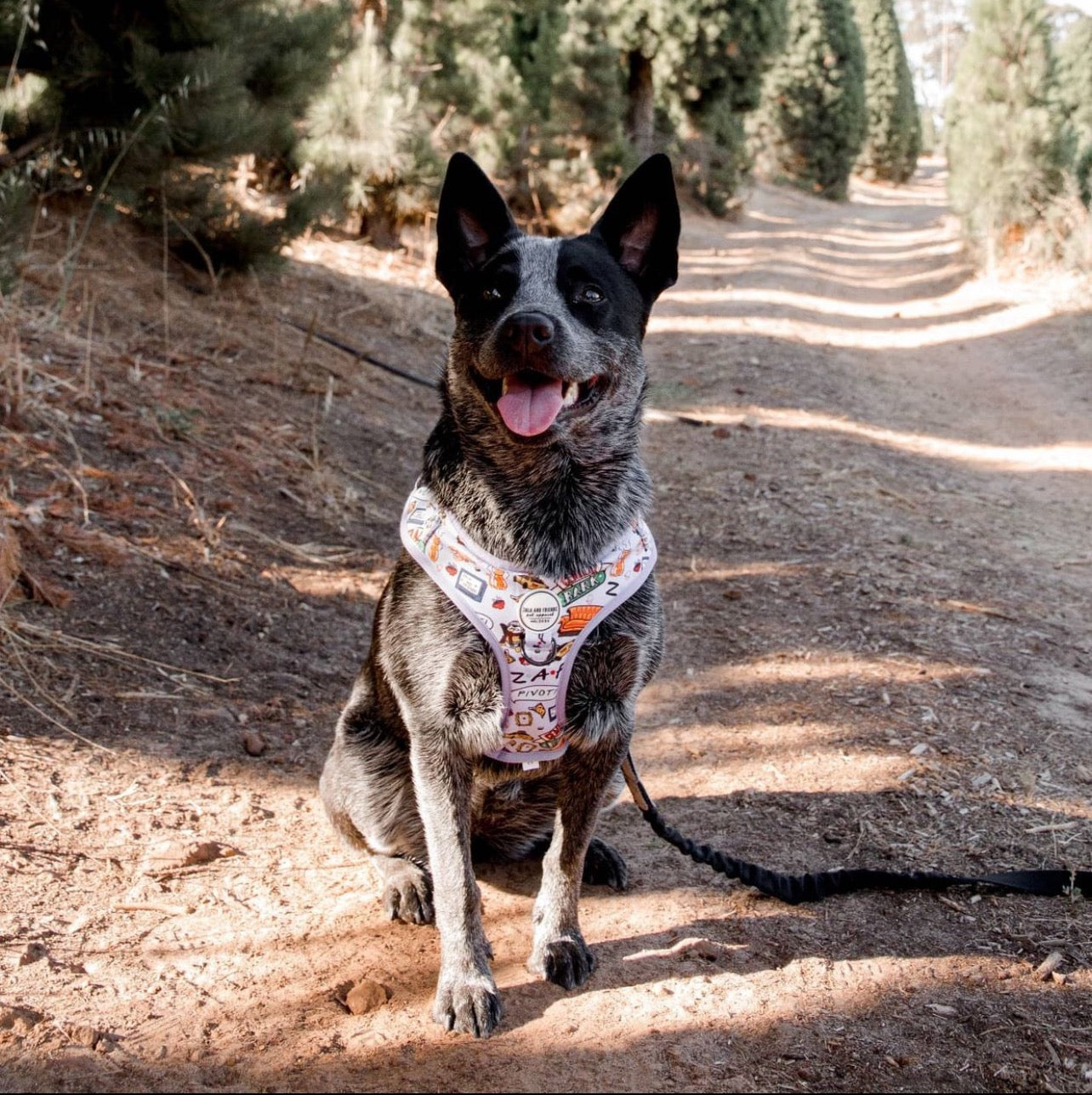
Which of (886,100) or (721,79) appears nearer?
(721,79)

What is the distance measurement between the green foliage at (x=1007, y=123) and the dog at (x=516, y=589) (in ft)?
47.8

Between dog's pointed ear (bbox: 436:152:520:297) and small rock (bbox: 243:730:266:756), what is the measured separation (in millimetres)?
1752

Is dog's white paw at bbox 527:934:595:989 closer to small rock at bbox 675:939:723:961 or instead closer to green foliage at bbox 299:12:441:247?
small rock at bbox 675:939:723:961

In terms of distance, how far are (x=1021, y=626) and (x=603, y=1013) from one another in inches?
123

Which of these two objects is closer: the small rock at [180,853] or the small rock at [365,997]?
the small rock at [365,997]

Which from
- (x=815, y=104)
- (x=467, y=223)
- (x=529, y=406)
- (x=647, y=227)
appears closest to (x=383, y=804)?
(x=529, y=406)

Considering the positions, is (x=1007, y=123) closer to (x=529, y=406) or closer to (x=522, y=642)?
(x=529, y=406)

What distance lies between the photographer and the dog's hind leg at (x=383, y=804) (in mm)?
3012

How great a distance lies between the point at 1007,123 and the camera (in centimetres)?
1586

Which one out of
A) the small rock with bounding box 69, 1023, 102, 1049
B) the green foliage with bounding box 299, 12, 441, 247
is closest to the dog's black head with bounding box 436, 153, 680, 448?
the small rock with bounding box 69, 1023, 102, 1049

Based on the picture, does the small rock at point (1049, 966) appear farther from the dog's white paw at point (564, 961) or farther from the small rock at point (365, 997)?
the small rock at point (365, 997)

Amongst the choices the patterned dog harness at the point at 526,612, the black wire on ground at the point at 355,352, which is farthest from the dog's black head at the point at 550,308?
the black wire on ground at the point at 355,352

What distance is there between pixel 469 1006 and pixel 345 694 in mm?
1933

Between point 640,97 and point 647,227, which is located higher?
point 640,97
